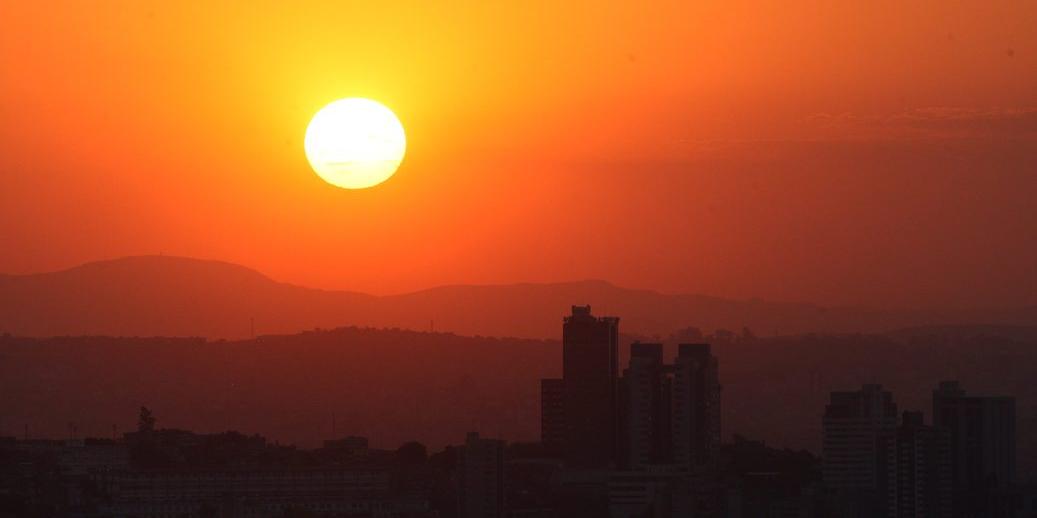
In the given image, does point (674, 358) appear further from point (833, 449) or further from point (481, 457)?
point (481, 457)

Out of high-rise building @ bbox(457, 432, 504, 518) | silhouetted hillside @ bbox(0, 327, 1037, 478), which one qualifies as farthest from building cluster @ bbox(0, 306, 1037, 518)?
silhouetted hillside @ bbox(0, 327, 1037, 478)

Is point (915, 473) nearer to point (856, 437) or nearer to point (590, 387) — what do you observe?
point (856, 437)

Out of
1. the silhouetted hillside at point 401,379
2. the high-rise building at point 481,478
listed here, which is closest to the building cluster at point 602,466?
the high-rise building at point 481,478

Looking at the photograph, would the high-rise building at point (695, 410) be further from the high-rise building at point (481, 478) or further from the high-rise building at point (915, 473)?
the high-rise building at point (481, 478)

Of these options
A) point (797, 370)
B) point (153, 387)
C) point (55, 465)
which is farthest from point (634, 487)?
point (153, 387)

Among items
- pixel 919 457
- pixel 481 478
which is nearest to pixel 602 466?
pixel 919 457
